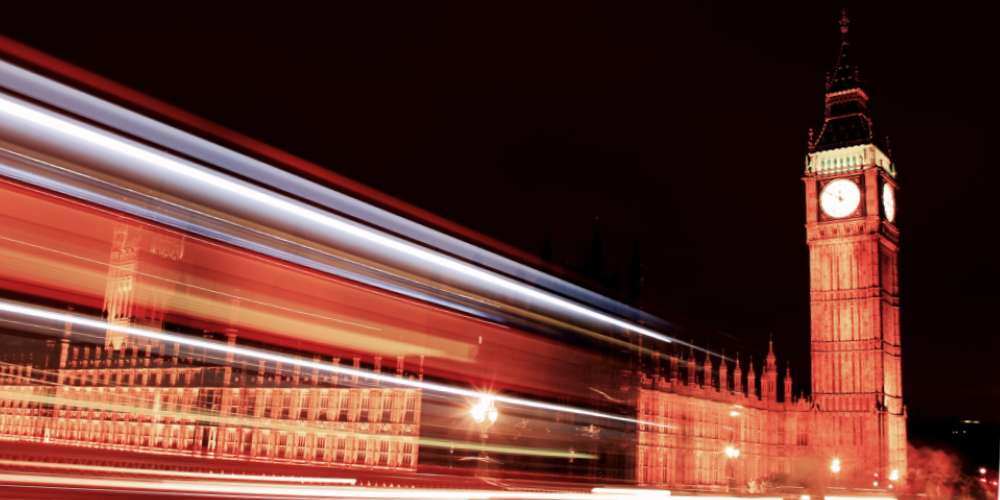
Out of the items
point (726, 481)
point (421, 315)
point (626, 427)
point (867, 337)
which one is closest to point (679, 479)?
point (726, 481)

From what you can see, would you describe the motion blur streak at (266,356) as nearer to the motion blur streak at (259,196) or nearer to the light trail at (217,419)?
the light trail at (217,419)

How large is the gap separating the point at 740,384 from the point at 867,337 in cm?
674

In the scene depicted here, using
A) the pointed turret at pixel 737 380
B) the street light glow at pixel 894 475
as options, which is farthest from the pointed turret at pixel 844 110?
the street light glow at pixel 894 475

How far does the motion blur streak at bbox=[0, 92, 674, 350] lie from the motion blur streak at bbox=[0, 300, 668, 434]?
30.9 inches

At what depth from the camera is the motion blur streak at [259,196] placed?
467 centimetres

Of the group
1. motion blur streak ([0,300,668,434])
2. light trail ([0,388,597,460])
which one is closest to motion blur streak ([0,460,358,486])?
light trail ([0,388,597,460])

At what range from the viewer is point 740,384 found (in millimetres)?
48812

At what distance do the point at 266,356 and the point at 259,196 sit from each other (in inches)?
34.8

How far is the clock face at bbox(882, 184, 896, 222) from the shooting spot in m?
50.1

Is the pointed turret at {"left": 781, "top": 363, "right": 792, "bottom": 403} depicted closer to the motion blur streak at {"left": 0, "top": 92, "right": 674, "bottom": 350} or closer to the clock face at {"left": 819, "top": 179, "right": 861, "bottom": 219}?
the clock face at {"left": 819, "top": 179, "right": 861, "bottom": 219}

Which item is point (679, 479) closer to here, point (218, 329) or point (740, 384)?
point (740, 384)

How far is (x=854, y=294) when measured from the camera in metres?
50.3

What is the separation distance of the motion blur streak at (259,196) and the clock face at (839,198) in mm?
45165

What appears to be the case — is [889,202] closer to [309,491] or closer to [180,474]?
[309,491]
